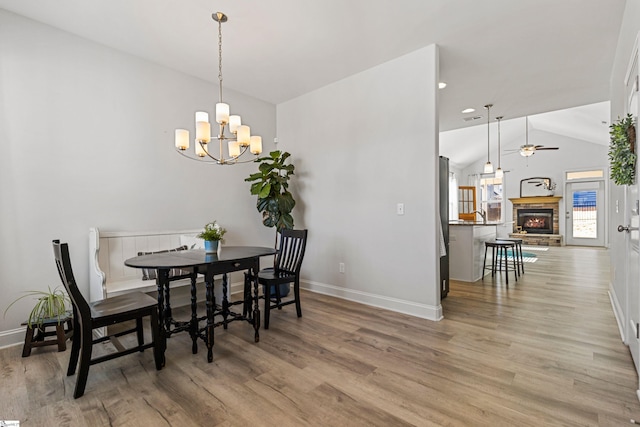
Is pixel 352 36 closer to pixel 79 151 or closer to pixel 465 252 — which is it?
pixel 79 151

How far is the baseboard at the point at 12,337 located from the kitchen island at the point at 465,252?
209 inches

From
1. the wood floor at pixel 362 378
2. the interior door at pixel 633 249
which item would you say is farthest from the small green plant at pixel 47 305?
the interior door at pixel 633 249

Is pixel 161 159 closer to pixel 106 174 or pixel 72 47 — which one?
pixel 106 174

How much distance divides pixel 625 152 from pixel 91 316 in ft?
12.1

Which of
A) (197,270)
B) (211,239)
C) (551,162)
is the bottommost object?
(197,270)

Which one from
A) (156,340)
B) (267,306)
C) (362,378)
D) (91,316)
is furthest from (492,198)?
(91,316)

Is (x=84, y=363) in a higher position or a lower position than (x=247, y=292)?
lower

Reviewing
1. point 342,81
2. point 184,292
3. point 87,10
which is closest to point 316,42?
point 342,81

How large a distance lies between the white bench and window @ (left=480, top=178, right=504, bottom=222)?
11.4 metres

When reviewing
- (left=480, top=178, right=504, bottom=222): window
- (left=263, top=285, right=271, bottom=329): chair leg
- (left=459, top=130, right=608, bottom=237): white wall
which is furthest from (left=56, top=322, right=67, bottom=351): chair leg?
(left=480, top=178, right=504, bottom=222): window

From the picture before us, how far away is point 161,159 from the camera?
354 cm

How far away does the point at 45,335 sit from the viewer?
8.31ft

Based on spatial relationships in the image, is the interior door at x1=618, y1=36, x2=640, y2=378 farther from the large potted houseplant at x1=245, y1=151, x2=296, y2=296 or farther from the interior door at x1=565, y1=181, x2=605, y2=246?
the interior door at x1=565, y1=181, x2=605, y2=246

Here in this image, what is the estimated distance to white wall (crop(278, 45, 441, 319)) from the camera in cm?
318
